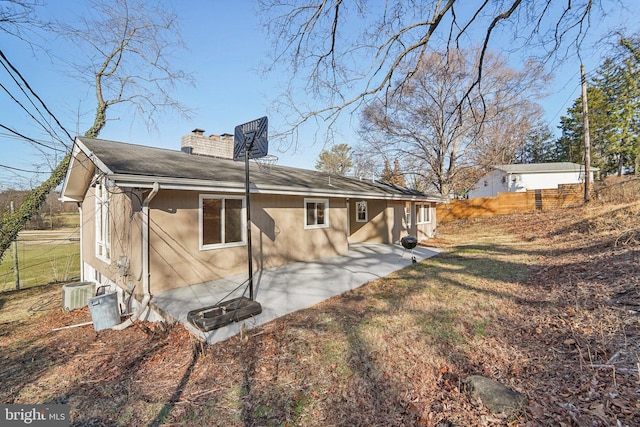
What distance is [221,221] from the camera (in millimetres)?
6945

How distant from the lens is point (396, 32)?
15.1 feet

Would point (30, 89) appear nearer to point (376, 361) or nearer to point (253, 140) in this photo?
point (253, 140)

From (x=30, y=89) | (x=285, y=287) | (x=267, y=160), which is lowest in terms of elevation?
(x=285, y=287)

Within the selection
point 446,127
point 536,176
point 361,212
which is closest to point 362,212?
point 361,212

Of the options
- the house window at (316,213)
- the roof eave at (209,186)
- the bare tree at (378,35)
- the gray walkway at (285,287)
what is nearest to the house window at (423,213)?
the gray walkway at (285,287)

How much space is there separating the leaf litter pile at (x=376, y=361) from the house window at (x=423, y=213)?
31.9 feet

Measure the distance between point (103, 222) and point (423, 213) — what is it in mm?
14622

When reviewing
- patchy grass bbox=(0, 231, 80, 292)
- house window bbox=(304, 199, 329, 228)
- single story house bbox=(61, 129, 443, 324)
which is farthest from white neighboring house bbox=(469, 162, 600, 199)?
patchy grass bbox=(0, 231, 80, 292)

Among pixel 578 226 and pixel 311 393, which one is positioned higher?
pixel 578 226

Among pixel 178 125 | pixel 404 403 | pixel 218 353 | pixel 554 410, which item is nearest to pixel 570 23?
pixel 554 410

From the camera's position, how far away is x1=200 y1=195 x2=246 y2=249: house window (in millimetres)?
6641

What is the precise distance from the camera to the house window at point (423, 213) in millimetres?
15773

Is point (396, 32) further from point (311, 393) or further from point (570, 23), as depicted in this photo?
point (311, 393)

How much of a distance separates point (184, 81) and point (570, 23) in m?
12.8
